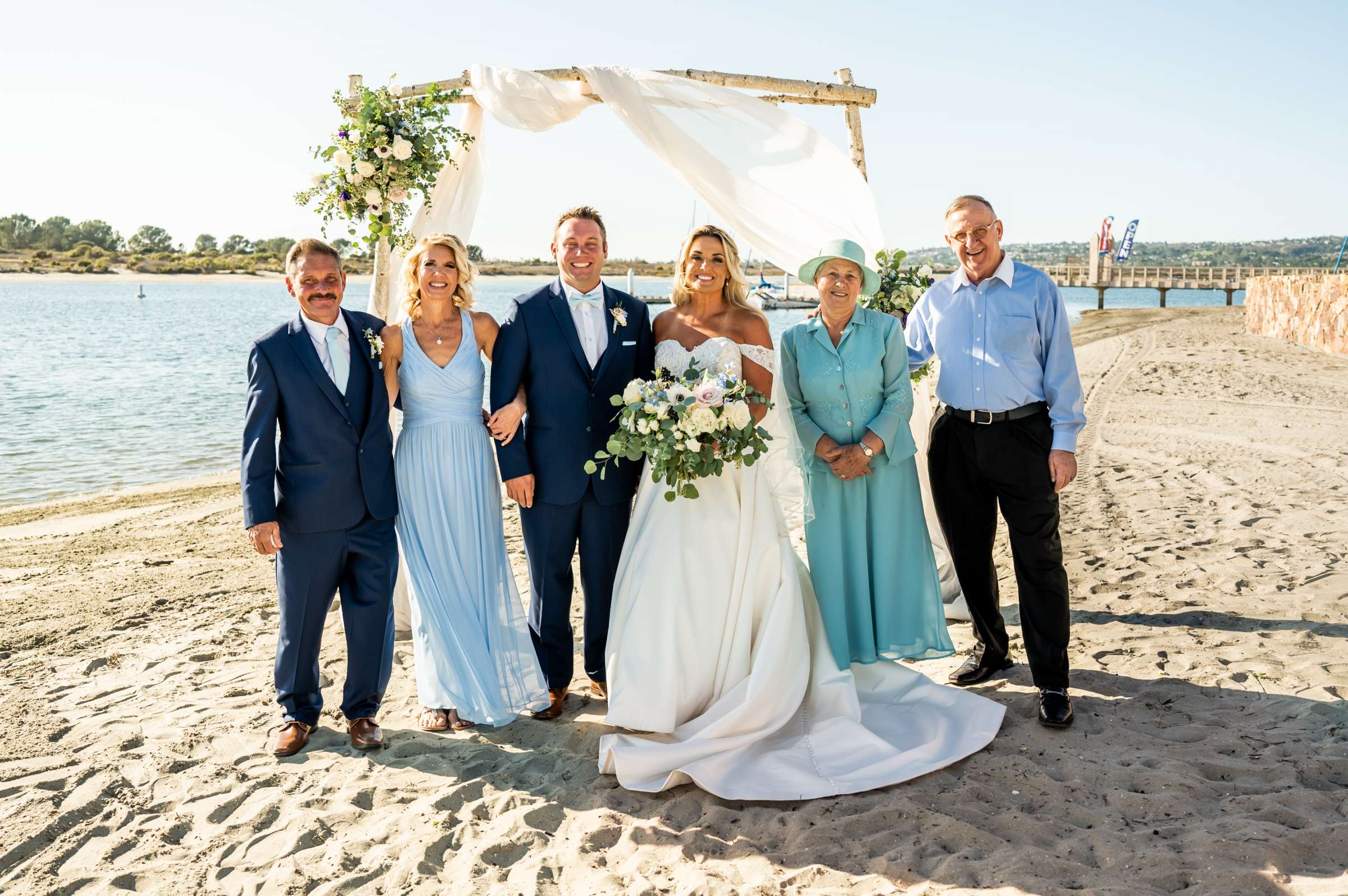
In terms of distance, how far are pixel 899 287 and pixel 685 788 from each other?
3.02 meters

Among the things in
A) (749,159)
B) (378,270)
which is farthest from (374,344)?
(749,159)

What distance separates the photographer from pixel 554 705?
4.46 m

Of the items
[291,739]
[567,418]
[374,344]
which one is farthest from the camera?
[567,418]

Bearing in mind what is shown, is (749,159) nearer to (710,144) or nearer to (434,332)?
(710,144)

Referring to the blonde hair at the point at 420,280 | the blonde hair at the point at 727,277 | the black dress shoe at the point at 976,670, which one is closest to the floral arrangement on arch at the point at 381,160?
the blonde hair at the point at 420,280

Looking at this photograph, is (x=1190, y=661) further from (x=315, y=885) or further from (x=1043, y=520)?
(x=315, y=885)

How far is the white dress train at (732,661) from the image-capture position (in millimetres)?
3848

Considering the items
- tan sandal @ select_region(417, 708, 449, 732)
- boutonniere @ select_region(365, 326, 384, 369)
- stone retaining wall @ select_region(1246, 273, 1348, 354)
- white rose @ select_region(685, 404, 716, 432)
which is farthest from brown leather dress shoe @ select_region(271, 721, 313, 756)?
stone retaining wall @ select_region(1246, 273, 1348, 354)

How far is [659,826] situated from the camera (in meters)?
3.42

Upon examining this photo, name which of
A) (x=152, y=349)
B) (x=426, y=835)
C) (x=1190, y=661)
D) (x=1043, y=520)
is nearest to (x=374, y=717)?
(x=426, y=835)

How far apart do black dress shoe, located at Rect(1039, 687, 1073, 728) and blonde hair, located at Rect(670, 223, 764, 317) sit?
7.25ft

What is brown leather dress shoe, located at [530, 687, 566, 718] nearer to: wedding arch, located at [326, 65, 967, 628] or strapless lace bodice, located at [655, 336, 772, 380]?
wedding arch, located at [326, 65, 967, 628]

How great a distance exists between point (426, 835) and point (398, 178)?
139 inches

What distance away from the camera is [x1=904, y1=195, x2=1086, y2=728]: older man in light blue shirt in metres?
4.20
